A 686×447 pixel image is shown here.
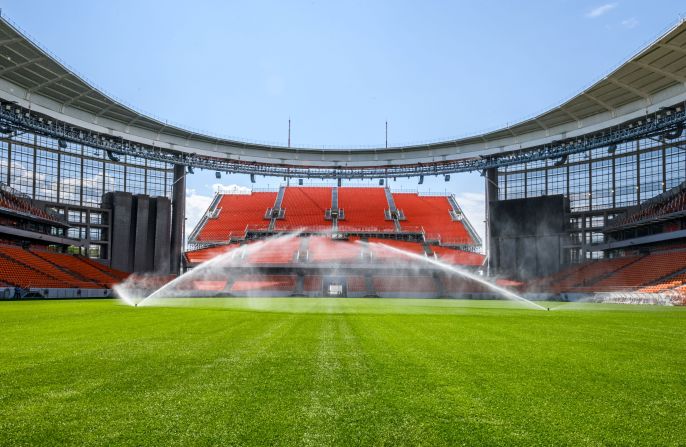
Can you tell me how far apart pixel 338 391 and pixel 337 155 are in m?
63.9

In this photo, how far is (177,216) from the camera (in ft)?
192

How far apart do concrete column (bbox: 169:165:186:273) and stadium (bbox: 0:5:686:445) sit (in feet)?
0.80

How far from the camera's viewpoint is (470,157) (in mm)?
60500

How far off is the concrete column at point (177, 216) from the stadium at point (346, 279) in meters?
0.24

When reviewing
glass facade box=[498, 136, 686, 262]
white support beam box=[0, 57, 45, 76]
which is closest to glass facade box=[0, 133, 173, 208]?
white support beam box=[0, 57, 45, 76]

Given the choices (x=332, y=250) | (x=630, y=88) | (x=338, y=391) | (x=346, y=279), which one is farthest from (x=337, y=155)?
(x=338, y=391)

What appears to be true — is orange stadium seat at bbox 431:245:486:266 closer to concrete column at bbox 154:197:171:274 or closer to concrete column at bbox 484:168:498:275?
concrete column at bbox 484:168:498:275

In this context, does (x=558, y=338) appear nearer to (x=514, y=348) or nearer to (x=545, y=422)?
(x=514, y=348)

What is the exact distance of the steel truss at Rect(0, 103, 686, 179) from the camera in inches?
1641

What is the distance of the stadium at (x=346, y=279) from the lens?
16.1 ft

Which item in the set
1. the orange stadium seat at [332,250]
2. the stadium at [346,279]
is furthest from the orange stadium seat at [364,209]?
the orange stadium seat at [332,250]

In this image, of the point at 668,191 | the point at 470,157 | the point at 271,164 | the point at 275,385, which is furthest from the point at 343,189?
the point at 275,385

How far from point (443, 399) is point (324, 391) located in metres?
1.29

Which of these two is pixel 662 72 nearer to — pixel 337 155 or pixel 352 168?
pixel 352 168
